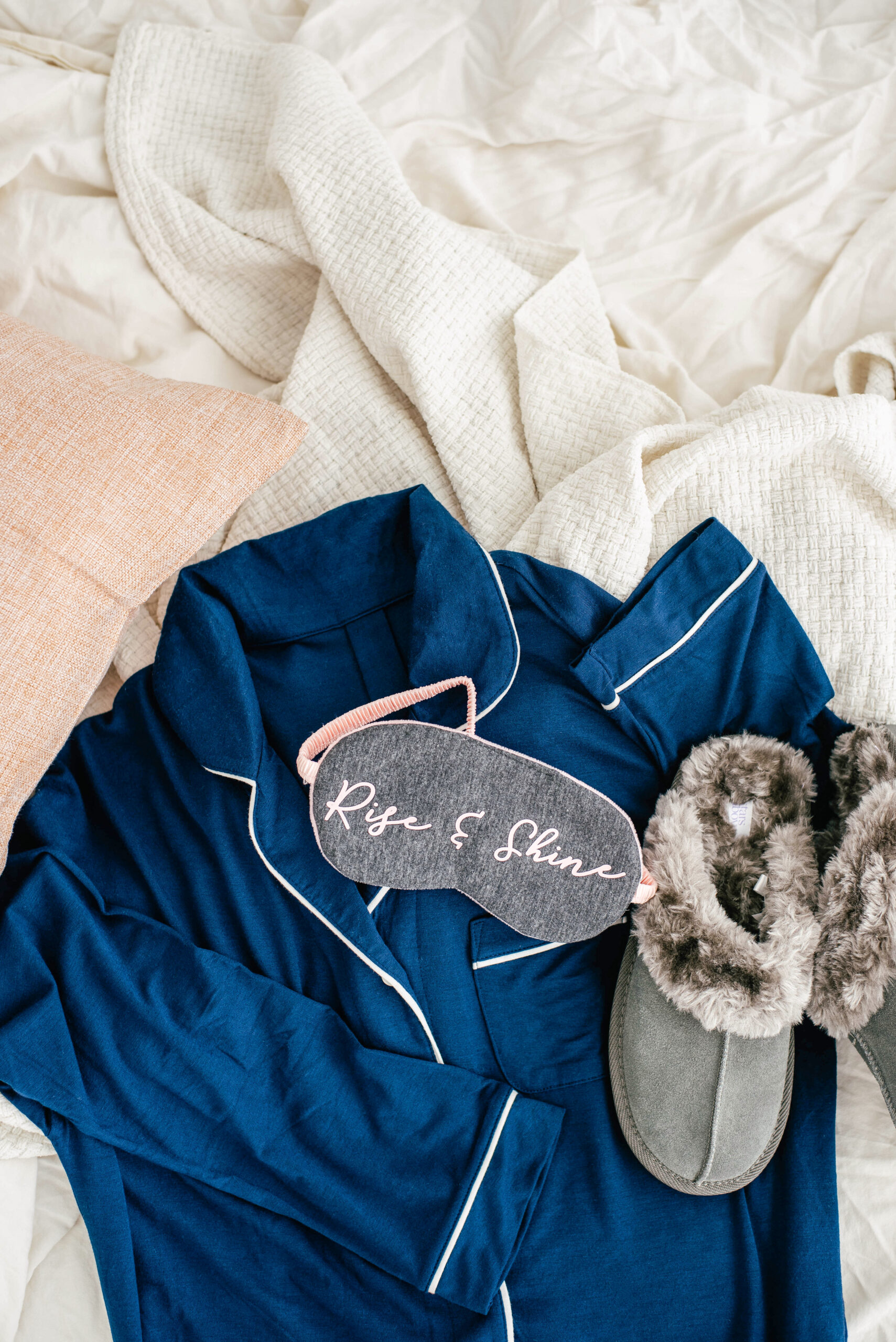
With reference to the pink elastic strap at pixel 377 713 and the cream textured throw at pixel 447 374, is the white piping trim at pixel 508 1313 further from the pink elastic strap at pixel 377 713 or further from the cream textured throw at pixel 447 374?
the cream textured throw at pixel 447 374

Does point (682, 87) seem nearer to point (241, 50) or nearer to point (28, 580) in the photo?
point (241, 50)

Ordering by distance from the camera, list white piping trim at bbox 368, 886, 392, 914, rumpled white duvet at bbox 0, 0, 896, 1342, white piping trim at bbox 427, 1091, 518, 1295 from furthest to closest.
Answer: rumpled white duvet at bbox 0, 0, 896, 1342 → white piping trim at bbox 368, 886, 392, 914 → white piping trim at bbox 427, 1091, 518, 1295

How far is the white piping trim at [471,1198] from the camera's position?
0.80 m

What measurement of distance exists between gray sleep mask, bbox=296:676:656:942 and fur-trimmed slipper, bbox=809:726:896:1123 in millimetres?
172

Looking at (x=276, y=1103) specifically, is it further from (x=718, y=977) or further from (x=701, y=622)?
(x=701, y=622)

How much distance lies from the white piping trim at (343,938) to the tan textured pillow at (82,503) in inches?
7.2

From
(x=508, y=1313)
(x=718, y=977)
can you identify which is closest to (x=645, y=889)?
(x=718, y=977)

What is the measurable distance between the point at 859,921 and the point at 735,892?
12 centimetres

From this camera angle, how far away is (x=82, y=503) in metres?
0.85

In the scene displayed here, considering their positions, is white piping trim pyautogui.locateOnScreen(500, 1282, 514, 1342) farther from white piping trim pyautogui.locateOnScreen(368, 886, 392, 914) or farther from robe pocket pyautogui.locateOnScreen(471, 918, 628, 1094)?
white piping trim pyautogui.locateOnScreen(368, 886, 392, 914)

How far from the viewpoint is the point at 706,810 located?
0.92 metres

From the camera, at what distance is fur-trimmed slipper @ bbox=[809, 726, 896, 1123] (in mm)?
812

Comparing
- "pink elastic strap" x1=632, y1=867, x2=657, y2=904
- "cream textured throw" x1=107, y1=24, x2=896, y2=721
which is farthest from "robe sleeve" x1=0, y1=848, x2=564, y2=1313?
"cream textured throw" x1=107, y1=24, x2=896, y2=721

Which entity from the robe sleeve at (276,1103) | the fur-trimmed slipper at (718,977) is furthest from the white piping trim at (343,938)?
the fur-trimmed slipper at (718,977)
